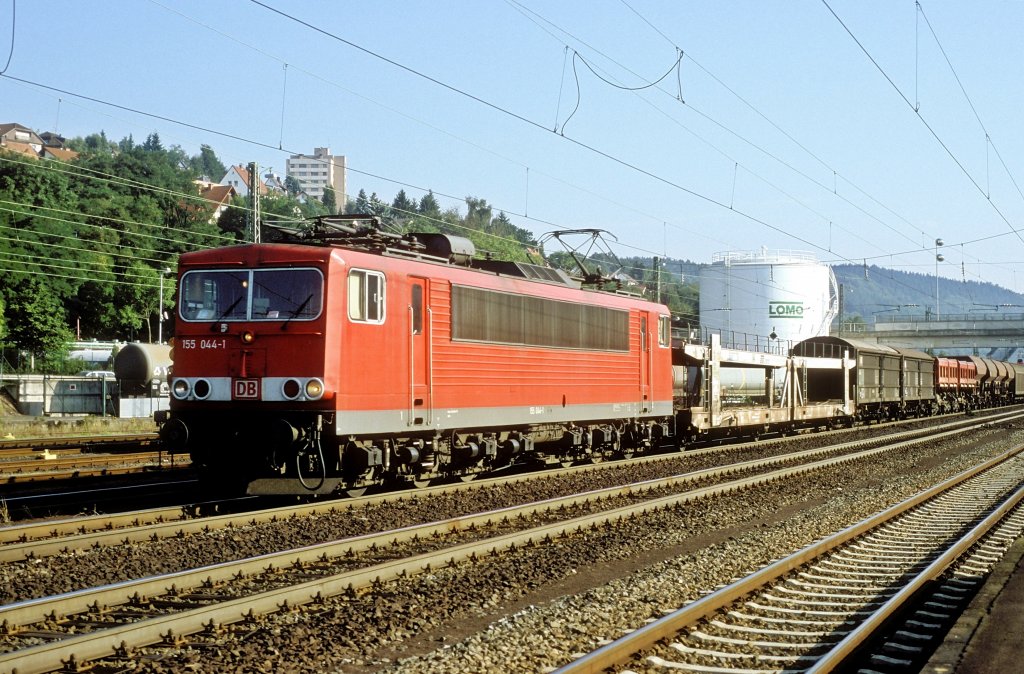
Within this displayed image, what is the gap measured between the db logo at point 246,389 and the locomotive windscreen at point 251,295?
0.87m

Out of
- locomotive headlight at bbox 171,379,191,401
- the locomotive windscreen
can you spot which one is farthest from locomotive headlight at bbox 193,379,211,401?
the locomotive windscreen

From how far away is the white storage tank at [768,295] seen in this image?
93.6m

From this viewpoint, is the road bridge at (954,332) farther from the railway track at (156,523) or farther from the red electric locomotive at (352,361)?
the railway track at (156,523)

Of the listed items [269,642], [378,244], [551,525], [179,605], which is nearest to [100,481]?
[378,244]

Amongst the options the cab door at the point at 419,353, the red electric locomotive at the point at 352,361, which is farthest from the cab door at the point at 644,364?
the cab door at the point at 419,353

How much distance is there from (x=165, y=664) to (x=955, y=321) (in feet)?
329

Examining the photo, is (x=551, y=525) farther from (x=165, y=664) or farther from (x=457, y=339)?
(x=165, y=664)

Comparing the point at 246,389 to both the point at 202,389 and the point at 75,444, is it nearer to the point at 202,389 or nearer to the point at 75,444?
the point at 202,389

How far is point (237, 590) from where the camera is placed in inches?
372

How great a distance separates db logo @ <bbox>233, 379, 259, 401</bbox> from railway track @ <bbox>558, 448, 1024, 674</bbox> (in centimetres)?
730

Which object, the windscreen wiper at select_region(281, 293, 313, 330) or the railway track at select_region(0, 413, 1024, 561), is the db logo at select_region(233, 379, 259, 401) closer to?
the windscreen wiper at select_region(281, 293, 313, 330)

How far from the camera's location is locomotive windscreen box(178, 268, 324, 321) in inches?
571

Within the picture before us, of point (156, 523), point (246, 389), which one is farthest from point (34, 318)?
point (156, 523)

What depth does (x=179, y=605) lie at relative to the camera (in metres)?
8.79
